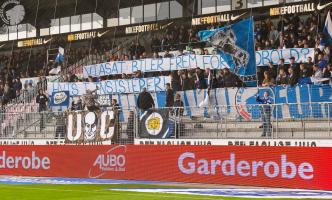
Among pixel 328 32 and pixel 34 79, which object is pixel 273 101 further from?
pixel 34 79

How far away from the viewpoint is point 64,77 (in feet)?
102

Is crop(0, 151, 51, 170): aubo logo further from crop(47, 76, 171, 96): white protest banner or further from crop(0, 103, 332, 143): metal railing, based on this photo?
crop(47, 76, 171, 96): white protest banner

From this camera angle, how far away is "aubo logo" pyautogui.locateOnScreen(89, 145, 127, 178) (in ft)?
72.7

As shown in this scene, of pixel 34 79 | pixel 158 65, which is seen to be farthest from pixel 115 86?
pixel 34 79

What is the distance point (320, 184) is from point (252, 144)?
2678mm

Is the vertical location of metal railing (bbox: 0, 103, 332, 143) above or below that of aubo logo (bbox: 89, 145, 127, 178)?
above

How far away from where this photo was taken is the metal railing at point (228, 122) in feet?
61.2

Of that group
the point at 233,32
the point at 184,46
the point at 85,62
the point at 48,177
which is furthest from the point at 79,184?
the point at 85,62

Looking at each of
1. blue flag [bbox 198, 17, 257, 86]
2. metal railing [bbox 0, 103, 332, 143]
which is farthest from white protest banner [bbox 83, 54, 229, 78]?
metal railing [bbox 0, 103, 332, 143]

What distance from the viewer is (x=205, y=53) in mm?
24750

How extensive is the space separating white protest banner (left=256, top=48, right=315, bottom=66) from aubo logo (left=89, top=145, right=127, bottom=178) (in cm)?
600

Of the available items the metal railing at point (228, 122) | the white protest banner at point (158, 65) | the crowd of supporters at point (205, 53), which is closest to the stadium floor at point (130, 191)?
the metal railing at point (228, 122)

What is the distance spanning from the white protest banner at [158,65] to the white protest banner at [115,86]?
60 cm

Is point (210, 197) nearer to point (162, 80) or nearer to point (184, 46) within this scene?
point (162, 80)
